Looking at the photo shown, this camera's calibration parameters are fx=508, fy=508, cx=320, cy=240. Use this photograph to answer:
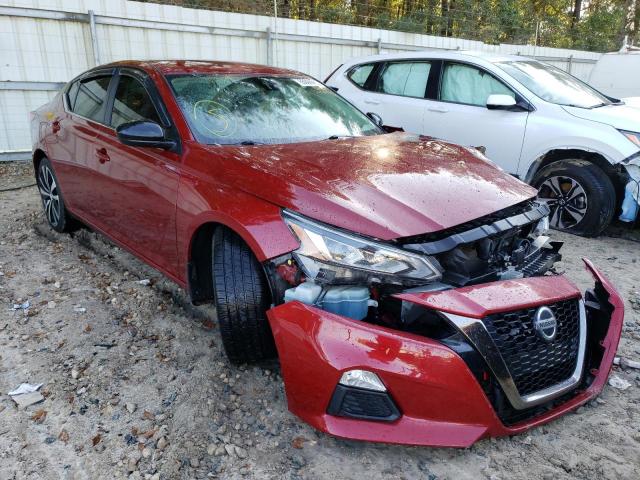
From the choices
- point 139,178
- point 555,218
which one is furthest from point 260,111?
point 555,218

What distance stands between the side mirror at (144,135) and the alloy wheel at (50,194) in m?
1.93

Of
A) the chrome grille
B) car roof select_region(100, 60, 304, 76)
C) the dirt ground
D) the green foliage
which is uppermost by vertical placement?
the green foliage

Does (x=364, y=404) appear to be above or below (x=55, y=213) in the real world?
above

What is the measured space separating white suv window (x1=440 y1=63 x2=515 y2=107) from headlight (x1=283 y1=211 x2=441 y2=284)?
3.72m

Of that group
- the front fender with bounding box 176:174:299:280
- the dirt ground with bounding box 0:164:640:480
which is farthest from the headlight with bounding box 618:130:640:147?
the front fender with bounding box 176:174:299:280

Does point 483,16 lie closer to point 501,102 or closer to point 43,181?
point 501,102

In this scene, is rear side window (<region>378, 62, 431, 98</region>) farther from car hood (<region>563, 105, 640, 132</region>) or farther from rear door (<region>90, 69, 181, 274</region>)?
rear door (<region>90, 69, 181, 274</region>)

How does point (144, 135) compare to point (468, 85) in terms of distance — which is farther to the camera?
point (468, 85)

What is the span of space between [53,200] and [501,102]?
4.25m

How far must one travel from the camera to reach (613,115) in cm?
453

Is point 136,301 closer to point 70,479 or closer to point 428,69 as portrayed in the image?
point 70,479

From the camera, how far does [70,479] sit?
6.58 ft

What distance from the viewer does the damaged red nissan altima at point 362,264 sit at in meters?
1.89

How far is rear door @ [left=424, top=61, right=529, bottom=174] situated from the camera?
5.00 meters
